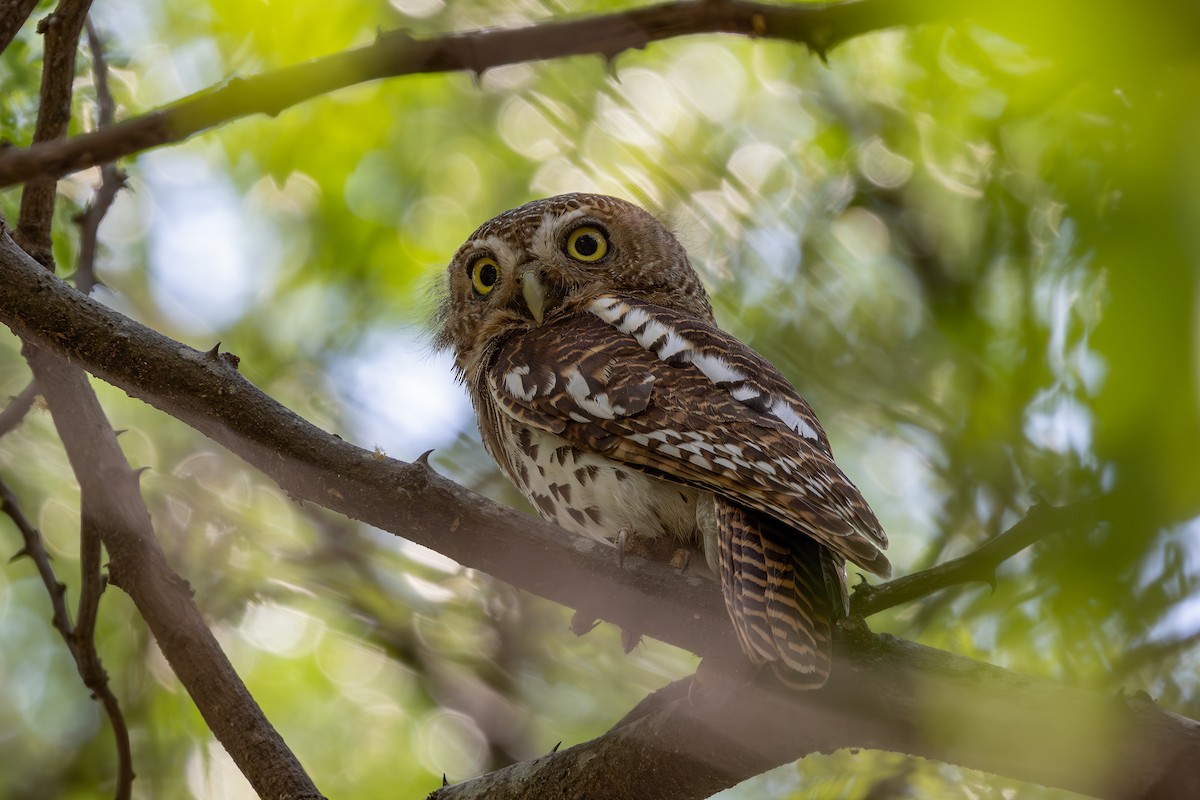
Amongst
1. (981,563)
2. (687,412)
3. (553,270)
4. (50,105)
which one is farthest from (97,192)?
(981,563)

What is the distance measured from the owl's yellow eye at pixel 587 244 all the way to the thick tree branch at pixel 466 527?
2.42m

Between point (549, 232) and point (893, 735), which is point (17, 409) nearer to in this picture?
point (549, 232)

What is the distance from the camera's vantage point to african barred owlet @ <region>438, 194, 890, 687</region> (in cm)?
274

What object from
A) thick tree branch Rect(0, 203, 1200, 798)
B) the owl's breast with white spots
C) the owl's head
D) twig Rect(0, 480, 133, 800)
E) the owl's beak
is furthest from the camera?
the owl's head

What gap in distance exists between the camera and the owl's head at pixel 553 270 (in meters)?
4.63

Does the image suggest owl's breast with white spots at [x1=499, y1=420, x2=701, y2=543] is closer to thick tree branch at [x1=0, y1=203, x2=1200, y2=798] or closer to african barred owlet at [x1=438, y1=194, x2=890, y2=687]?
african barred owlet at [x1=438, y1=194, x2=890, y2=687]

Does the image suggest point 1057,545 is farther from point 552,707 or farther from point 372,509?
point 552,707

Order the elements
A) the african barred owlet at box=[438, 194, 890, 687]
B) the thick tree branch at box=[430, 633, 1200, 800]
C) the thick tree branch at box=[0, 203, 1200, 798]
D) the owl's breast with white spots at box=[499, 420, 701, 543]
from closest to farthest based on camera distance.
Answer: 1. the thick tree branch at box=[430, 633, 1200, 800]
2. the thick tree branch at box=[0, 203, 1200, 798]
3. the african barred owlet at box=[438, 194, 890, 687]
4. the owl's breast with white spots at box=[499, 420, 701, 543]

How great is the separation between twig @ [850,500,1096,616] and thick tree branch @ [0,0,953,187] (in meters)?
0.59

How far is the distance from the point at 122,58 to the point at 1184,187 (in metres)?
3.87

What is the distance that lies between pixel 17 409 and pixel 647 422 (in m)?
1.89

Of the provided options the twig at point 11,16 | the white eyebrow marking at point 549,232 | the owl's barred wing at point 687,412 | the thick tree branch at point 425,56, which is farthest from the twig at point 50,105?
the white eyebrow marking at point 549,232

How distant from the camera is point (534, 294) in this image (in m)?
4.51

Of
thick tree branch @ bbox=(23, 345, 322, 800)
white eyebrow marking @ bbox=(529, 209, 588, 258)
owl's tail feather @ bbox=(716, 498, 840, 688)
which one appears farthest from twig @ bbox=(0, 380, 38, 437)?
owl's tail feather @ bbox=(716, 498, 840, 688)
